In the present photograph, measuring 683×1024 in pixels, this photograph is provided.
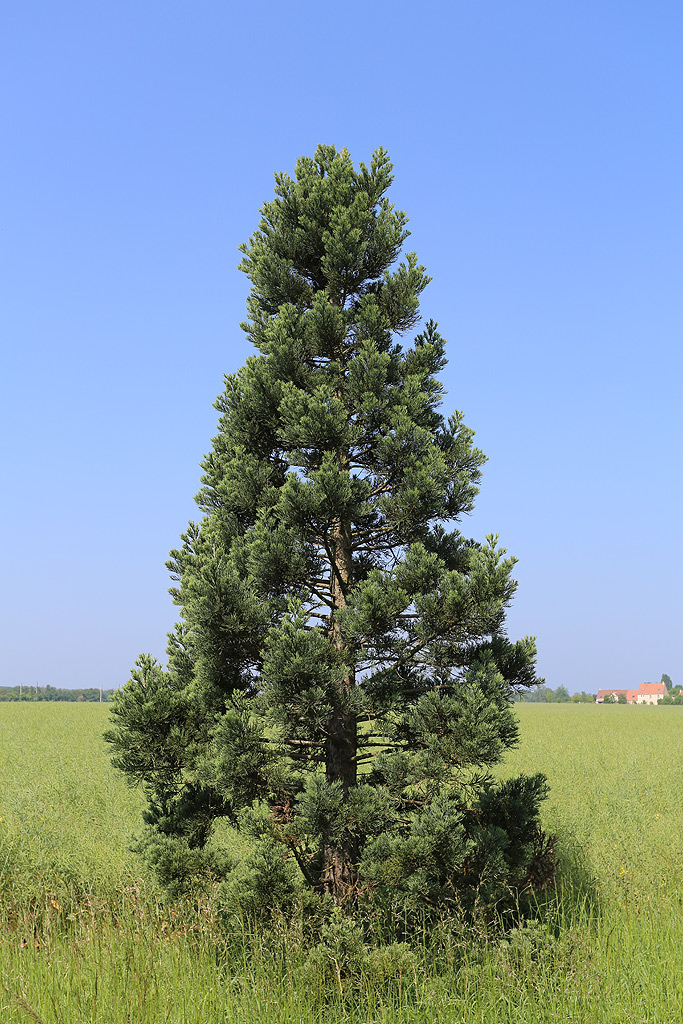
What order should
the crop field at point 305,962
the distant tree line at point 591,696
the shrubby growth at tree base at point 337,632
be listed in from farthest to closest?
1. the distant tree line at point 591,696
2. the shrubby growth at tree base at point 337,632
3. the crop field at point 305,962

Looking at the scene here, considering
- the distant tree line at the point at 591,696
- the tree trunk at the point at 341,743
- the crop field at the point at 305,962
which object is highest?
the tree trunk at the point at 341,743

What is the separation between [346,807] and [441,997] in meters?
1.67

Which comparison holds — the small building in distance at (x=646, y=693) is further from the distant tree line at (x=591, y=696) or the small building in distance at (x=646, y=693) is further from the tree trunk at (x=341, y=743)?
the tree trunk at (x=341, y=743)

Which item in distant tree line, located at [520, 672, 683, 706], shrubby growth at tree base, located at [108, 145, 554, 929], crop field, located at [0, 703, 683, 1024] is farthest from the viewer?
distant tree line, located at [520, 672, 683, 706]

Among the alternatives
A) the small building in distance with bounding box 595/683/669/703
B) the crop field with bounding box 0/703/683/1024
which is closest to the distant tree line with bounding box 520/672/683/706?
the small building in distance with bounding box 595/683/669/703

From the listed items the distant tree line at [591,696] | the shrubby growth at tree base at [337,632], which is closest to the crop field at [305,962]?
the shrubby growth at tree base at [337,632]

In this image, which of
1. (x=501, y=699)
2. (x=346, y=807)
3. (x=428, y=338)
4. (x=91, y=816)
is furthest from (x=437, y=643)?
(x=91, y=816)

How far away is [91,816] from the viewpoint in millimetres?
13211

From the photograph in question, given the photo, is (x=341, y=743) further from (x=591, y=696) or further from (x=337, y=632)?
(x=591, y=696)

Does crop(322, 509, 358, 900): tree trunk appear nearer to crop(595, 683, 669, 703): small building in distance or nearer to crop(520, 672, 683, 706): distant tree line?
crop(520, 672, 683, 706): distant tree line

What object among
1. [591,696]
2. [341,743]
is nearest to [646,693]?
[591,696]

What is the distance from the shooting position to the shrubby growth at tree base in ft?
21.4

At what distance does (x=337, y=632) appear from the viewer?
7.34 metres

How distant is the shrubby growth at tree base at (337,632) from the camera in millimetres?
6527
